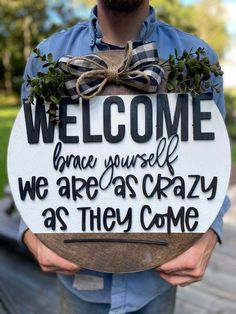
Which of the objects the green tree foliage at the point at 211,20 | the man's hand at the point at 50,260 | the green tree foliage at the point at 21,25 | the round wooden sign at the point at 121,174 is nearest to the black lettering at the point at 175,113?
the round wooden sign at the point at 121,174

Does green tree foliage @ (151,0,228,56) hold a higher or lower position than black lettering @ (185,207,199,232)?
higher

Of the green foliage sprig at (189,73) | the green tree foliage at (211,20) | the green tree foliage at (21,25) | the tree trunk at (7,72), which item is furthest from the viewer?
the tree trunk at (7,72)

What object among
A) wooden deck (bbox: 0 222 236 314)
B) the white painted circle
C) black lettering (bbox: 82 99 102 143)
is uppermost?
black lettering (bbox: 82 99 102 143)

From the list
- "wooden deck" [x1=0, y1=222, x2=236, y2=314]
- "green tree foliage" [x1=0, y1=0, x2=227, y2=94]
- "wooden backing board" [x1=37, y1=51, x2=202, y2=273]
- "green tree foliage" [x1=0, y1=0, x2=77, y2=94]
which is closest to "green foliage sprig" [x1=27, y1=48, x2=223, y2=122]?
"wooden backing board" [x1=37, y1=51, x2=202, y2=273]

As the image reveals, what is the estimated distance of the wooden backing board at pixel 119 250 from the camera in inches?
37.7

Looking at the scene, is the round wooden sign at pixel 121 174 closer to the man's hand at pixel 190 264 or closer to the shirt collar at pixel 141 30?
the man's hand at pixel 190 264

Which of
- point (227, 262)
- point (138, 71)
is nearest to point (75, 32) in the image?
point (138, 71)

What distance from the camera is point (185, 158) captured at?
3.08 feet

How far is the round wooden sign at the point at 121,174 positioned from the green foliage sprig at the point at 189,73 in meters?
0.02

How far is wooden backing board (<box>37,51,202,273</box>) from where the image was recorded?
0.96m

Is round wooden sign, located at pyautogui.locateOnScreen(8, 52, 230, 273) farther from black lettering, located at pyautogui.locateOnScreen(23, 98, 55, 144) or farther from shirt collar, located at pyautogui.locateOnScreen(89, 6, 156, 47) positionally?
shirt collar, located at pyautogui.locateOnScreen(89, 6, 156, 47)

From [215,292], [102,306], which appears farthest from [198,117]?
[215,292]

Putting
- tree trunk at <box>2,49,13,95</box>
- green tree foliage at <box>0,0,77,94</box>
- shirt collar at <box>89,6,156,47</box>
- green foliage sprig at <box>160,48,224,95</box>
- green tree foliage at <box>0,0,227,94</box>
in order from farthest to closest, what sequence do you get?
1. tree trunk at <box>2,49,13,95</box>
2. green tree foliage at <box>0,0,77,94</box>
3. green tree foliage at <box>0,0,227,94</box>
4. shirt collar at <box>89,6,156,47</box>
5. green foliage sprig at <box>160,48,224,95</box>

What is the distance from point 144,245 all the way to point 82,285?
0.24 metres
